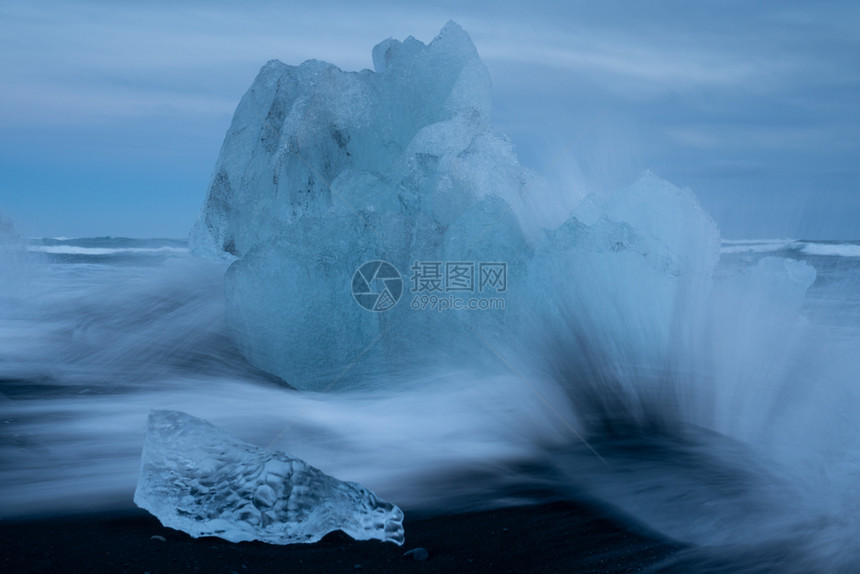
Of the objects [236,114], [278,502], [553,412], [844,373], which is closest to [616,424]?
[553,412]

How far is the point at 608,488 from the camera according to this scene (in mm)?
3549

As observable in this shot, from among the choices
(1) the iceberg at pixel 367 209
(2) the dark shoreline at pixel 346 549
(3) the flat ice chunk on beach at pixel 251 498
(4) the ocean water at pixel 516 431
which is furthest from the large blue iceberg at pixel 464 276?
(3) the flat ice chunk on beach at pixel 251 498

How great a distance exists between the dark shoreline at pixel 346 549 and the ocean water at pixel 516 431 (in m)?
0.18

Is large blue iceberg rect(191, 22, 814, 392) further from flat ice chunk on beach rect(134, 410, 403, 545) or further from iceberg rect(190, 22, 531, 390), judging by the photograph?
flat ice chunk on beach rect(134, 410, 403, 545)

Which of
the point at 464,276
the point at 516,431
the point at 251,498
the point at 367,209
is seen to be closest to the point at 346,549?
the point at 251,498

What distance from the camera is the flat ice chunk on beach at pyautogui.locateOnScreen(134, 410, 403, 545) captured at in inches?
112

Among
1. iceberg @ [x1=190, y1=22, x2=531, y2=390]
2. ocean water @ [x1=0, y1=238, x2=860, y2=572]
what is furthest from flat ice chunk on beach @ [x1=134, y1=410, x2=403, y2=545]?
iceberg @ [x1=190, y1=22, x2=531, y2=390]

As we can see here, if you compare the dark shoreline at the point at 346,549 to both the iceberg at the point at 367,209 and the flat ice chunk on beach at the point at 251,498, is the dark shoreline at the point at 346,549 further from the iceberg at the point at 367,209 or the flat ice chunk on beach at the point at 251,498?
the iceberg at the point at 367,209

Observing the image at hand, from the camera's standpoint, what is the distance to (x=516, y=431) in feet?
14.2

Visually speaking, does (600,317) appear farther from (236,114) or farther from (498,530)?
(236,114)

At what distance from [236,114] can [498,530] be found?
6002mm

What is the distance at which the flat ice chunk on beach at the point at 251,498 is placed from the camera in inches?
112

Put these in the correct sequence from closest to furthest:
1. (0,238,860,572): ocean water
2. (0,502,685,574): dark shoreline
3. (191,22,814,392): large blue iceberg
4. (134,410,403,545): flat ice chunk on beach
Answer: (0,502,685,574): dark shoreline < (134,410,403,545): flat ice chunk on beach < (0,238,860,572): ocean water < (191,22,814,392): large blue iceberg

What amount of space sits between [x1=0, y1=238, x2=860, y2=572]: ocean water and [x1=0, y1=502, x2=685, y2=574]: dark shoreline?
185mm
